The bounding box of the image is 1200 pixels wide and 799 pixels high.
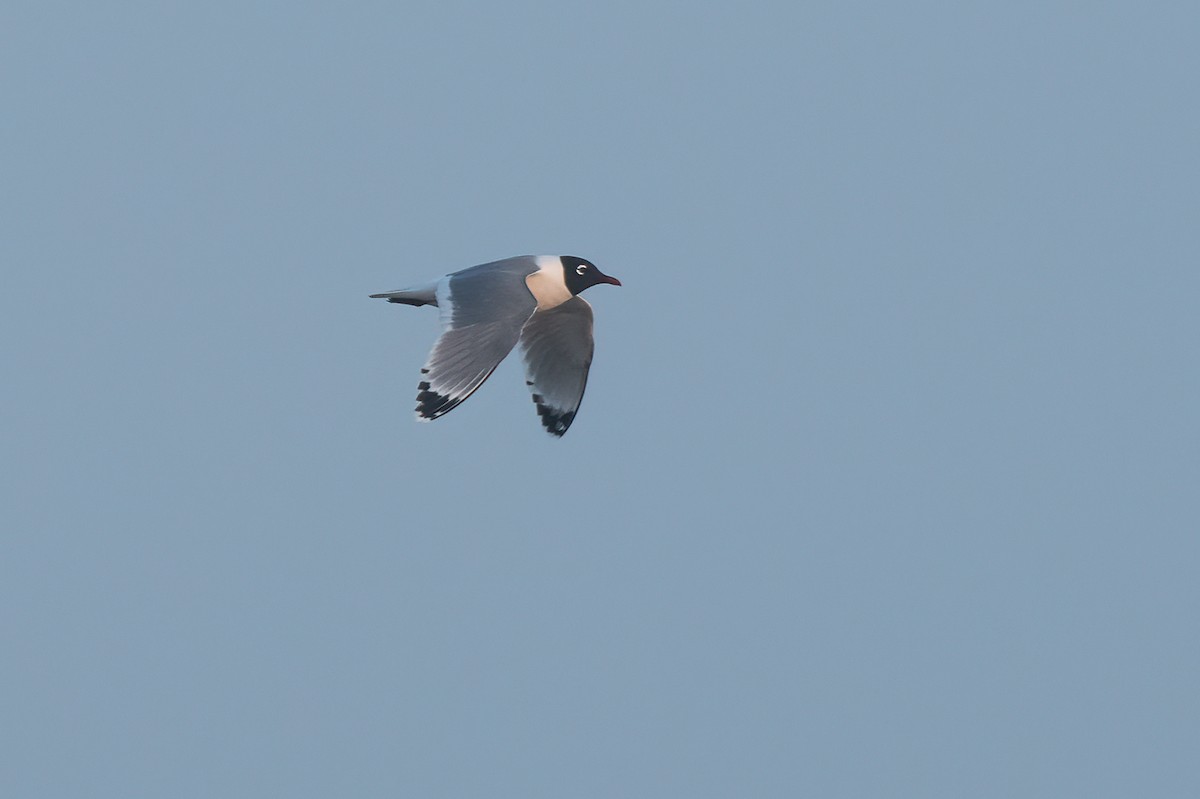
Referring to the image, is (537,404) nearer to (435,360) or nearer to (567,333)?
(567,333)

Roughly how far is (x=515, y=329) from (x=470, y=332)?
0.27 metres

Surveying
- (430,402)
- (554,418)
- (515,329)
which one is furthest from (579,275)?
(430,402)

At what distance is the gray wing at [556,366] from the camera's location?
1271 cm

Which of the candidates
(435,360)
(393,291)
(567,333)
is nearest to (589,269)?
(567,333)

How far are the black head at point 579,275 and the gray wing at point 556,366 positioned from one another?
0.43 metres

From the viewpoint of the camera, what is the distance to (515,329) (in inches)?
424

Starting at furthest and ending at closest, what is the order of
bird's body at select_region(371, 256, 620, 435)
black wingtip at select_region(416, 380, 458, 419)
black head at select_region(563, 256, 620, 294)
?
black head at select_region(563, 256, 620, 294), bird's body at select_region(371, 256, 620, 435), black wingtip at select_region(416, 380, 458, 419)

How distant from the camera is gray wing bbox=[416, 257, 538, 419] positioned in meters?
10.3

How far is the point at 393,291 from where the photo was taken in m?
11.9

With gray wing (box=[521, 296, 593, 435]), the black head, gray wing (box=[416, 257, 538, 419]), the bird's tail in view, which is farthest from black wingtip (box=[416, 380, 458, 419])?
gray wing (box=[521, 296, 593, 435])

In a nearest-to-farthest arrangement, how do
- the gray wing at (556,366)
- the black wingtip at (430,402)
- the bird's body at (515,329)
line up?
the black wingtip at (430,402) < the bird's body at (515,329) < the gray wing at (556,366)

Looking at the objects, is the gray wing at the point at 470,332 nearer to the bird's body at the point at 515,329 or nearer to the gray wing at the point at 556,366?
the bird's body at the point at 515,329

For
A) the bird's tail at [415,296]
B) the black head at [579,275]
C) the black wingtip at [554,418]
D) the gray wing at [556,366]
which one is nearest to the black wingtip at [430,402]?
the bird's tail at [415,296]

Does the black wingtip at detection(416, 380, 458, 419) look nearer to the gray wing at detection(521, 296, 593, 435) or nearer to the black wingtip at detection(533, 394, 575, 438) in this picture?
the gray wing at detection(521, 296, 593, 435)
